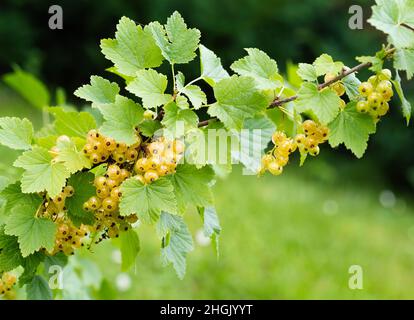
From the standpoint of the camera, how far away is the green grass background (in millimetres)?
2721

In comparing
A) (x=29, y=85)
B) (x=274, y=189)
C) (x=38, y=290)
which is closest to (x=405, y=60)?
(x=38, y=290)

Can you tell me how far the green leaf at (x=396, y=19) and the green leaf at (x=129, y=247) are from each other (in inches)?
22.0

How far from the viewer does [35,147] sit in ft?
3.07

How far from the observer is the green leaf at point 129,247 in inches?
43.9

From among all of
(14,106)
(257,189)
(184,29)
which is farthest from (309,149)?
(14,106)

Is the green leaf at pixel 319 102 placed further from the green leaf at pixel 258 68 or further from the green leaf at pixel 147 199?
the green leaf at pixel 147 199

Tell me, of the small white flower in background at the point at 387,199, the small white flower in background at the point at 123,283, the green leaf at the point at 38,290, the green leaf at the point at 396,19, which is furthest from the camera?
the small white flower in background at the point at 387,199

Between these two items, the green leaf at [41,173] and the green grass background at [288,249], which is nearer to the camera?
the green leaf at [41,173]

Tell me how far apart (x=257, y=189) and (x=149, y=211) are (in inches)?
123

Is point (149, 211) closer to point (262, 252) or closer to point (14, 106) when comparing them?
point (262, 252)

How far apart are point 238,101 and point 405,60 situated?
255 millimetres

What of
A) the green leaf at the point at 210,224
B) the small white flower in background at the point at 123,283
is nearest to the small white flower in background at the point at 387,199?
the small white flower in background at the point at 123,283

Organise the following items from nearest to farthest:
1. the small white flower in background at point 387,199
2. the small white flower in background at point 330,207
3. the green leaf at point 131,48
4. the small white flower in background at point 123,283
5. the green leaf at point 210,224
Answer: the green leaf at point 131,48
the green leaf at point 210,224
the small white flower in background at point 123,283
the small white flower in background at point 330,207
the small white flower in background at point 387,199

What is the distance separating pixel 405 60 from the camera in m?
0.89
